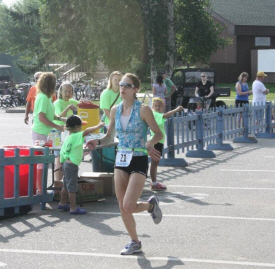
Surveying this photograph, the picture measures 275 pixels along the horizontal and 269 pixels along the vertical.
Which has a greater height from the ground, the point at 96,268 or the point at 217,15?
the point at 217,15

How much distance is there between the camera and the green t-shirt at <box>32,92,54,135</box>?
11.6 m

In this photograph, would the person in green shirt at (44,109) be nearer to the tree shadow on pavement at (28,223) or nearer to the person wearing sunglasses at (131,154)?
the tree shadow on pavement at (28,223)

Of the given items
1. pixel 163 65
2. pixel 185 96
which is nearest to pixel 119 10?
pixel 163 65

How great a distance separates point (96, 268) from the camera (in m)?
7.73

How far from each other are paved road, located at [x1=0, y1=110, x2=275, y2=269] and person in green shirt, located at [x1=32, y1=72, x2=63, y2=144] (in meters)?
1.08

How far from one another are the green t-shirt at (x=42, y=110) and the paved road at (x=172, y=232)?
109 centimetres

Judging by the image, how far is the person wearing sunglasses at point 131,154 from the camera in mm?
8203

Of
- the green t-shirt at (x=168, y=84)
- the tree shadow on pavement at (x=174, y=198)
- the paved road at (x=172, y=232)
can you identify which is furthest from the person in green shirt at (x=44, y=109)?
the green t-shirt at (x=168, y=84)

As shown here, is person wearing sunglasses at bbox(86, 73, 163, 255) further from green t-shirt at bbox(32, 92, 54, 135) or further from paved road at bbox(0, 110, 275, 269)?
green t-shirt at bbox(32, 92, 54, 135)

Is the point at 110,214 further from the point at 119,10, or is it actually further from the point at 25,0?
the point at 25,0

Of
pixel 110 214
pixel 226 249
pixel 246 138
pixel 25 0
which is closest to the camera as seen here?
pixel 226 249

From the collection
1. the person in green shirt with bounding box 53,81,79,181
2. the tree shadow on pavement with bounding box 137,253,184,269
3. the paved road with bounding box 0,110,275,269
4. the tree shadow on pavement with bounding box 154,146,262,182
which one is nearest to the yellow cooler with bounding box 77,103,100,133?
the person in green shirt with bounding box 53,81,79,181

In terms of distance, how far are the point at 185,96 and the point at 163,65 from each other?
34.3ft

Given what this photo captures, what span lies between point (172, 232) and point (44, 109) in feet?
10.1
